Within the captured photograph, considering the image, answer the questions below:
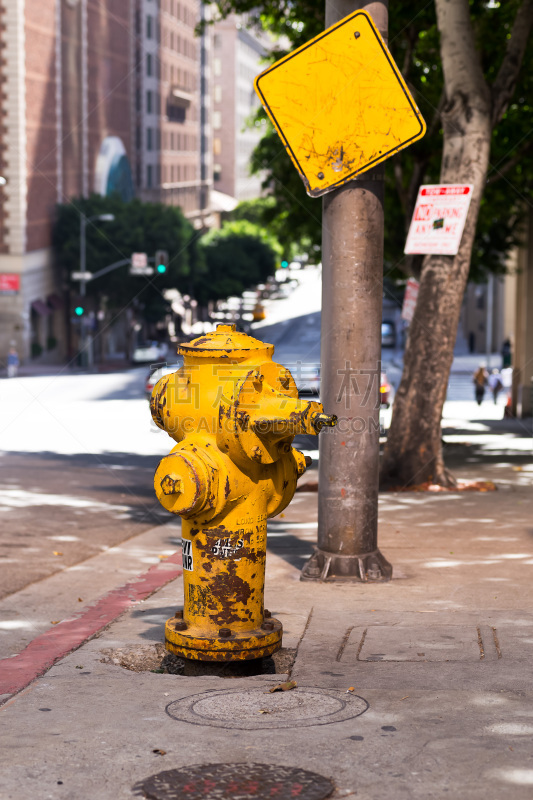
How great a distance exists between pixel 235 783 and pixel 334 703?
1.08m

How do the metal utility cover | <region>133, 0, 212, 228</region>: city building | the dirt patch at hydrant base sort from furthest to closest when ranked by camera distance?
<region>133, 0, 212, 228</region>: city building < the metal utility cover < the dirt patch at hydrant base

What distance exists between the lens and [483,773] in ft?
13.8

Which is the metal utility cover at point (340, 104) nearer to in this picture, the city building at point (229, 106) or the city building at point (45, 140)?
the city building at point (45, 140)

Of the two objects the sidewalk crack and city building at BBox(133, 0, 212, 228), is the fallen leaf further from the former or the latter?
city building at BBox(133, 0, 212, 228)

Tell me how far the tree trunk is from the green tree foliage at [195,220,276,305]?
62.1 meters

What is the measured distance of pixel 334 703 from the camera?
5.15 meters

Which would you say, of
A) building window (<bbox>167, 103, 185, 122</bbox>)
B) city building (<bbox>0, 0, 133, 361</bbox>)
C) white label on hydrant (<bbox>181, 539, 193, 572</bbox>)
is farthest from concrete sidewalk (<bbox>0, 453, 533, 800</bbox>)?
building window (<bbox>167, 103, 185, 122</bbox>)

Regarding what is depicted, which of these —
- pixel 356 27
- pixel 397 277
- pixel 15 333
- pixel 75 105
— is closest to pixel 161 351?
pixel 15 333

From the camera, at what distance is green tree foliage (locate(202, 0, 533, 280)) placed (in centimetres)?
1858

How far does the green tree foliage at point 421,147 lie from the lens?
18578 millimetres

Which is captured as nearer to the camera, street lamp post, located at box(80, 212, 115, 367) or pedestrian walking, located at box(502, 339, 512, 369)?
pedestrian walking, located at box(502, 339, 512, 369)

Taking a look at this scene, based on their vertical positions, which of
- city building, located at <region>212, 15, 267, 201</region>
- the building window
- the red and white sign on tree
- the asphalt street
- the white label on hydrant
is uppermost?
city building, located at <region>212, 15, 267, 201</region>

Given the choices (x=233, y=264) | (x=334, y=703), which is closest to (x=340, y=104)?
(x=334, y=703)

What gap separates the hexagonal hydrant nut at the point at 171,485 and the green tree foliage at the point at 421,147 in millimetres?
11137
